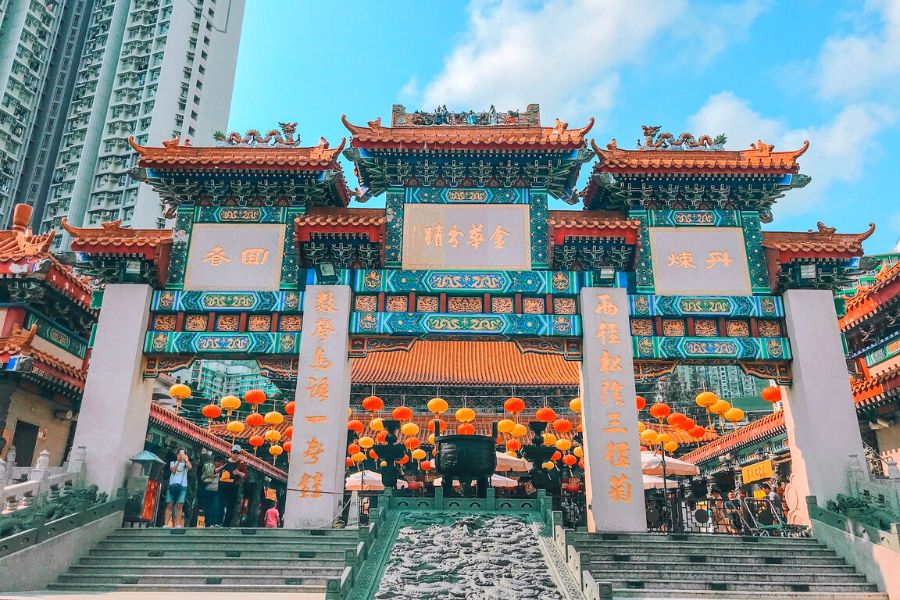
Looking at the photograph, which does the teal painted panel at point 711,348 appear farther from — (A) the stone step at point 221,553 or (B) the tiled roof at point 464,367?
(B) the tiled roof at point 464,367

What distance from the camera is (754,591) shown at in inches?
370

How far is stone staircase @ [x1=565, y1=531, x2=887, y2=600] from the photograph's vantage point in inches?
374

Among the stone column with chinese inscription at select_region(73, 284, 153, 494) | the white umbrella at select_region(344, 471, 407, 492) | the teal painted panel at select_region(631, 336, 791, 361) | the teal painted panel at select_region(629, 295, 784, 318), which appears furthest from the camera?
the white umbrella at select_region(344, 471, 407, 492)

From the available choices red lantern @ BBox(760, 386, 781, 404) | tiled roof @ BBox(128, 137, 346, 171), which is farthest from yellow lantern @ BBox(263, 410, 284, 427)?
red lantern @ BBox(760, 386, 781, 404)

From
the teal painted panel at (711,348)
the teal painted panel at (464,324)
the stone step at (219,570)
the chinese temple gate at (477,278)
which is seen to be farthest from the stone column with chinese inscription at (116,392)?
the teal painted panel at (711,348)

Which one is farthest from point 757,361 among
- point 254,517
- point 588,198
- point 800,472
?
point 254,517

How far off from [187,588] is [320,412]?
450 cm

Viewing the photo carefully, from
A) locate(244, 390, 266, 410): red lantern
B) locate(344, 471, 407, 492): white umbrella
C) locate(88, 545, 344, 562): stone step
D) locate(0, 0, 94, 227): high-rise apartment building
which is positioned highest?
locate(0, 0, 94, 227): high-rise apartment building

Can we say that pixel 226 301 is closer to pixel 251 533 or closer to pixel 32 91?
pixel 251 533

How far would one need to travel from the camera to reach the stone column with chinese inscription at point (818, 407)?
43.1ft

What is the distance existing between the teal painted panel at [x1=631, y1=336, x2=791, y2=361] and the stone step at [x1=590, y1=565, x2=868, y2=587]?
4998 millimetres

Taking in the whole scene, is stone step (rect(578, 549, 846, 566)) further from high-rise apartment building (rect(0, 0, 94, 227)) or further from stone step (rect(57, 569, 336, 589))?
high-rise apartment building (rect(0, 0, 94, 227))

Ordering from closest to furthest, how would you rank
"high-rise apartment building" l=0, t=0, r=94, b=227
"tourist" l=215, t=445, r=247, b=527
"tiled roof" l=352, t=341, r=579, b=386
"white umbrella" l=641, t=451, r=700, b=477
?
"tourist" l=215, t=445, r=247, b=527
"white umbrella" l=641, t=451, r=700, b=477
"tiled roof" l=352, t=341, r=579, b=386
"high-rise apartment building" l=0, t=0, r=94, b=227

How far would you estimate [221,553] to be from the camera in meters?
10.7
